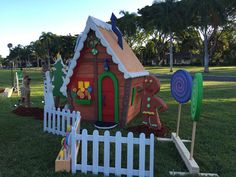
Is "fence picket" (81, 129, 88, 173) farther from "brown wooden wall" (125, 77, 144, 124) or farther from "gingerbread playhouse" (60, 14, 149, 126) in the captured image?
"brown wooden wall" (125, 77, 144, 124)

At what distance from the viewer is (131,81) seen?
873 centimetres

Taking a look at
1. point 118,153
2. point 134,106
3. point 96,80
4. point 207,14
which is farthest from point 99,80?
point 207,14

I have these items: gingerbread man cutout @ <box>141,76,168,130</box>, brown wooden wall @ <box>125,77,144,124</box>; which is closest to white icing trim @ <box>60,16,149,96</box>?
brown wooden wall @ <box>125,77,144,124</box>

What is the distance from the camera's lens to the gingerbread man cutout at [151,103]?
8109 millimetres

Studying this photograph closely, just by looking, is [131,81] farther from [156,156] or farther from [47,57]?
[47,57]

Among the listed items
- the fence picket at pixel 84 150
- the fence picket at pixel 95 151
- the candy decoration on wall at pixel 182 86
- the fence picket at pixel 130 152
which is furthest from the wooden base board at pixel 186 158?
the fence picket at pixel 84 150

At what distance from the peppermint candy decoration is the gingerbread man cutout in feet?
3.46

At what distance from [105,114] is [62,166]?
403 centimetres

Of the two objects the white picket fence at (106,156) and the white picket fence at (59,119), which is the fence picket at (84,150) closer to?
the white picket fence at (106,156)

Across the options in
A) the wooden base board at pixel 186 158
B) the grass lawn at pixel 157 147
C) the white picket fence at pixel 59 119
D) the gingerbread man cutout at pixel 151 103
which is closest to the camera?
the wooden base board at pixel 186 158

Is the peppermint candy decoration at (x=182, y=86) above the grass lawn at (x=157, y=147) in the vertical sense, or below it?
above

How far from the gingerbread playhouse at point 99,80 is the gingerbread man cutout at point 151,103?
2.08 feet

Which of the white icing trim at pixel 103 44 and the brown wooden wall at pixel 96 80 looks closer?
the white icing trim at pixel 103 44

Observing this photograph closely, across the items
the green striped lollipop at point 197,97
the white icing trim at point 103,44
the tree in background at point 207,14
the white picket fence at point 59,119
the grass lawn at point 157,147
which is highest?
the tree in background at point 207,14
